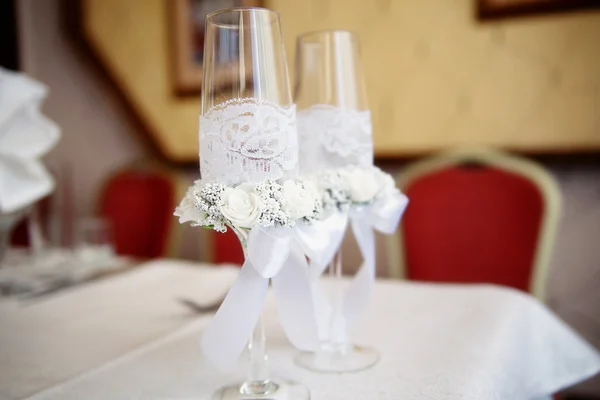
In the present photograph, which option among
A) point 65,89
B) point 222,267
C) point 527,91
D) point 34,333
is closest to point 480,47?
point 527,91

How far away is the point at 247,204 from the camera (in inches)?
27.2

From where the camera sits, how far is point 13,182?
1.36m

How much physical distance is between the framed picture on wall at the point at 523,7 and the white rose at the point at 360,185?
156 cm

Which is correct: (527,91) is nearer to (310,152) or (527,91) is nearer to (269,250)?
(310,152)

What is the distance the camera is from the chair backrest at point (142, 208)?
2264 millimetres

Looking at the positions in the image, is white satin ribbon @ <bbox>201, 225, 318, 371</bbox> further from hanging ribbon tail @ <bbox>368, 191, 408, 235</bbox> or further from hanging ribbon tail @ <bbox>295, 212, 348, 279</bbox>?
hanging ribbon tail @ <bbox>368, 191, 408, 235</bbox>

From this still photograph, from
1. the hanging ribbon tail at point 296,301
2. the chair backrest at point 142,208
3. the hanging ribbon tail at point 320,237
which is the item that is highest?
the hanging ribbon tail at point 320,237

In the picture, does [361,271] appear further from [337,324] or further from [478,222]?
[478,222]

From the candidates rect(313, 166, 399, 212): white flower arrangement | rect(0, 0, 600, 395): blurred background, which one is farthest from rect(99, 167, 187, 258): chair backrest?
rect(313, 166, 399, 212): white flower arrangement

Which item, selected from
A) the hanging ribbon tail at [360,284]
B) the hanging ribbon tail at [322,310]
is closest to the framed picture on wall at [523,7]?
the hanging ribbon tail at [360,284]

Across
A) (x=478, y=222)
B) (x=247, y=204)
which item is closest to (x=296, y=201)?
(x=247, y=204)

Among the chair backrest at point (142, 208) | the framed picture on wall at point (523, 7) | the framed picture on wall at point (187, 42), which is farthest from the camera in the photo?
the framed picture on wall at point (187, 42)

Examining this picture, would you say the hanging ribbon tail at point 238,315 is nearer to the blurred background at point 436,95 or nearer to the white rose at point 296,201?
the white rose at point 296,201

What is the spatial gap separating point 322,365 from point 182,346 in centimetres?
29
